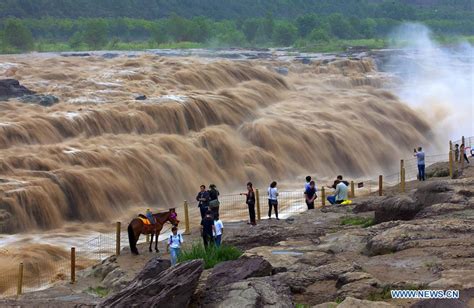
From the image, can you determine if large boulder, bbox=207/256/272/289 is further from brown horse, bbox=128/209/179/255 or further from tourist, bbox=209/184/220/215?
brown horse, bbox=128/209/179/255

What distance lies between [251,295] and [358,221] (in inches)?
337

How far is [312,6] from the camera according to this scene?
13175 cm

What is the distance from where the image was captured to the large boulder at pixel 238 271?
567 inches

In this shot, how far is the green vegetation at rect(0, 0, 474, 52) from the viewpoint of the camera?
85.9 meters

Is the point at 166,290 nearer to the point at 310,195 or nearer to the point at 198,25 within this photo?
the point at 310,195

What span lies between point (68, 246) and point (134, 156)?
8108 mm

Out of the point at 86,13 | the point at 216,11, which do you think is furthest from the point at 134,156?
the point at 216,11

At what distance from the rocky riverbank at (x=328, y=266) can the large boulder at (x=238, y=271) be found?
16 mm

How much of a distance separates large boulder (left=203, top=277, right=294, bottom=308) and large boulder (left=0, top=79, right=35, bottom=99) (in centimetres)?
2610

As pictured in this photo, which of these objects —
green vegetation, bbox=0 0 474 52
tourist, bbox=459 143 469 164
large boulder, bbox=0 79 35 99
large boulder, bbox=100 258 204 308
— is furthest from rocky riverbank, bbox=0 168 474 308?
green vegetation, bbox=0 0 474 52

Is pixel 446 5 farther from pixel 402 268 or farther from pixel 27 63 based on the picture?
pixel 402 268

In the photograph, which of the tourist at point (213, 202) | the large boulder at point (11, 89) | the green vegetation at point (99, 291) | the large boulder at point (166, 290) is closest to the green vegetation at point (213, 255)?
the green vegetation at point (99, 291)

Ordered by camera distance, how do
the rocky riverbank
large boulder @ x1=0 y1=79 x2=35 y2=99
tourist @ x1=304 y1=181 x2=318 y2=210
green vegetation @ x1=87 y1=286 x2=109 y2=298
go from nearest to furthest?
1. the rocky riverbank
2. green vegetation @ x1=87 y1=286 x2=109 y2=298
3. tourist @ x1=304 y1=181 x2=318 y2=210
4. large boulder @ x1=0 y1=79 x2=35 y2=99

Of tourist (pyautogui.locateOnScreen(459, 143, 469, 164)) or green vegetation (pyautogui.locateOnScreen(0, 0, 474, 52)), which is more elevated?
Result: green vegetation (pyautogui.locateOnScreen(0, 0, 474, 52))
